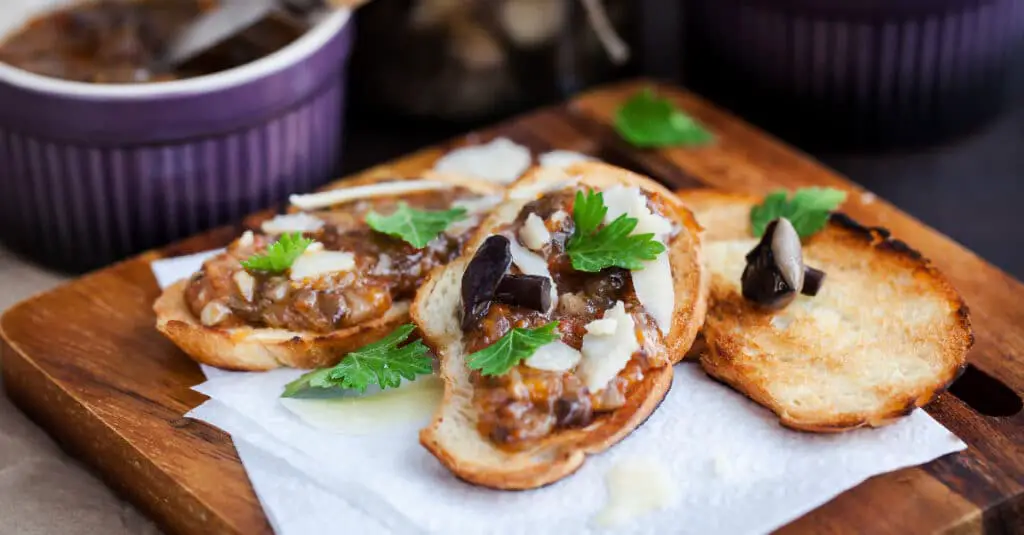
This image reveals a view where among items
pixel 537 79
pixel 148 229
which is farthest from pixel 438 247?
pixel 537 79

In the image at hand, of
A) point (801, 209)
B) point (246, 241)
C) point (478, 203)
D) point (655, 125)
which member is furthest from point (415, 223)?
point (655, 125)

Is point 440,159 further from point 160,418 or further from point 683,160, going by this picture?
point 160,418

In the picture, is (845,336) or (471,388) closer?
(471,388)

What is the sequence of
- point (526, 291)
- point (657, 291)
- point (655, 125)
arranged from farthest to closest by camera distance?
1. point (655, 125)
2. point (657, 291)
3. point (526, 291)

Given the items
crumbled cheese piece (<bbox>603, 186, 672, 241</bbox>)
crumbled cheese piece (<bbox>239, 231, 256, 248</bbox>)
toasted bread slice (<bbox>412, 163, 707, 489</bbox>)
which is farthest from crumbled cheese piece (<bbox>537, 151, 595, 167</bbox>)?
crumbled cheese piece (<bbox>239, 231, 256, 248</bbox>)

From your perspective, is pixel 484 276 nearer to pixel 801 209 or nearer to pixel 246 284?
pixel 246 284

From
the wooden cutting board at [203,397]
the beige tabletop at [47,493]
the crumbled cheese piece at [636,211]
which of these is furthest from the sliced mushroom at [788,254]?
the beige tabletop at [47,493]

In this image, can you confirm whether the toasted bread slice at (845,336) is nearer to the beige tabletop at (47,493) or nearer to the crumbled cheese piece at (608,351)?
the crumbled cheese piece at (608,351)
